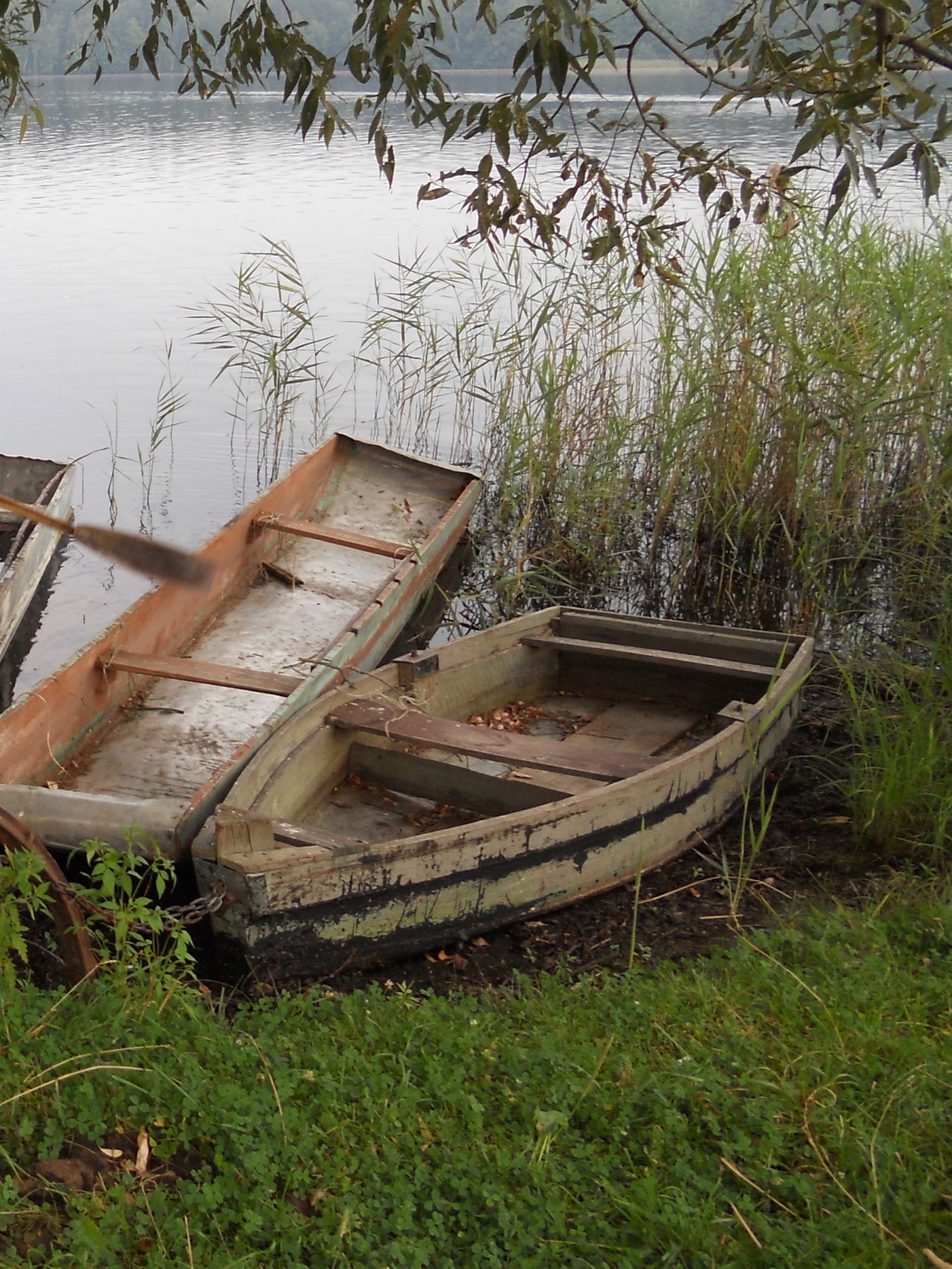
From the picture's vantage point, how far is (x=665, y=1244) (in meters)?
2.26

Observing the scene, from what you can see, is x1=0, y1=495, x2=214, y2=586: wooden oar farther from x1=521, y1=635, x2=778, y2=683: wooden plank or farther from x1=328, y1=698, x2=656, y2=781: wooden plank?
x1=521, y1=635, x2=778, y2=683: wooden plank

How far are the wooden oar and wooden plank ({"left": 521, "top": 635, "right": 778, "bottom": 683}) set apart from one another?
346 centimetres

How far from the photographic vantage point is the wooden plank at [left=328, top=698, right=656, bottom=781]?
425 cm

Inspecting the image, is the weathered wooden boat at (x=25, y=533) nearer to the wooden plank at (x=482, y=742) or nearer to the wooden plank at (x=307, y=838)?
the wooden plank at (x=482, y=742)

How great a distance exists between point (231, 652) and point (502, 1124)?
10.6 feet

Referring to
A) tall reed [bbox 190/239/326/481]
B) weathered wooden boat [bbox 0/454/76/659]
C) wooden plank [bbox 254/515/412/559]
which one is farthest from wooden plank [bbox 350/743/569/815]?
tall reed [bbox 190/239/326/481]

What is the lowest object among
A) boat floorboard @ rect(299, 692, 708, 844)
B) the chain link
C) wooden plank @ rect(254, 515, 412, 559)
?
boat floorboard @ rect(299, 692, 708, 844)

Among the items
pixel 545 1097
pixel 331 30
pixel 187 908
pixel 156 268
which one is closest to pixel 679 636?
pixel 187 908

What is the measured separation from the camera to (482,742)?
434 centimetres

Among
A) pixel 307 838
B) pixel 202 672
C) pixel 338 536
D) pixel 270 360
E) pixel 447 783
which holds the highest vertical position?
pixel 270 360

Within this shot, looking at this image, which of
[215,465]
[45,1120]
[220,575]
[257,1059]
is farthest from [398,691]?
[215,465]

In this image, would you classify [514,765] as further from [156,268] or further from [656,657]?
[156,268]

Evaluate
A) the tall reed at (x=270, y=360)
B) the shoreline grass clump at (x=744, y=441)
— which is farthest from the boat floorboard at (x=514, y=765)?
the tall reed at (x=270, y=360)

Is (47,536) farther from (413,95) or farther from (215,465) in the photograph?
(413,95)
